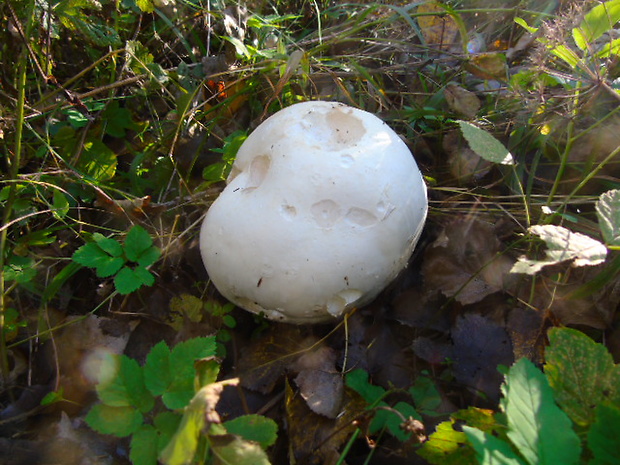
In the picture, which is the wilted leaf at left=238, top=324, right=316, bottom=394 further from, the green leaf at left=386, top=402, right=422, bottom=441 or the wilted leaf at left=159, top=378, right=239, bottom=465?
the wilted leaf at left=159, top=378, right=239, bottom=465

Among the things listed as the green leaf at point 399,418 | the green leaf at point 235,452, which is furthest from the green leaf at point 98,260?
the green leaf at point 399,418

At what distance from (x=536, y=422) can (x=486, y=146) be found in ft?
2.67

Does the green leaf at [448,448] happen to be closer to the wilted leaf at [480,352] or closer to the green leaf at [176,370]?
the wilted leaf at [480,352]

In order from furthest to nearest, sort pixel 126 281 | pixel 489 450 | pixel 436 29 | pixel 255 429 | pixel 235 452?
1. pixel 436 29
2. pixel 126 281
3. pixel 255 429
4. pixel 235 452
5. pixel 489 450

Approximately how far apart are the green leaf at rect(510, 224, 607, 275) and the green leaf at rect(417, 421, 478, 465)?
1.26 ft

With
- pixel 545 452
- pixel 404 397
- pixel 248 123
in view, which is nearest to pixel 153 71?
pixel 248 123

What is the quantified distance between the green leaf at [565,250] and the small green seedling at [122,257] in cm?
109

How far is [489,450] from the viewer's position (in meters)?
0.90

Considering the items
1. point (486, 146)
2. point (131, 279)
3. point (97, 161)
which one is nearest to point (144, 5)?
point (97, 161)

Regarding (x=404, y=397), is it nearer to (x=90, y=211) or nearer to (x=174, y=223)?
(x=174, y=223)

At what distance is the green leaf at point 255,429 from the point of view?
1108 millimetres

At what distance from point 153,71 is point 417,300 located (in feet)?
4.68

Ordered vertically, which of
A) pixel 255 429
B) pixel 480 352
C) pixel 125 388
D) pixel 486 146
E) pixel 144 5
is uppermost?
pixel 144 5

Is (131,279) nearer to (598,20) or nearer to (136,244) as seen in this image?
(136,244)
